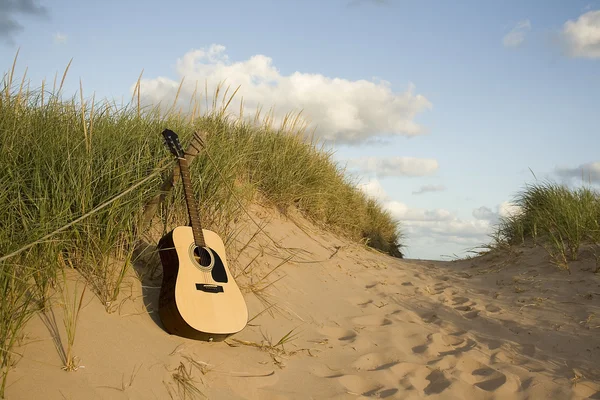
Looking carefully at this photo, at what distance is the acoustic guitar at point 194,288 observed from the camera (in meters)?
3.11

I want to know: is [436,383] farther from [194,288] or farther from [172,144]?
[172,144]

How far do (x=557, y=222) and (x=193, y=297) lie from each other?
5791 mm

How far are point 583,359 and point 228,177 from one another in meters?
3.35

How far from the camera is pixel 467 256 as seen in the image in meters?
9.02

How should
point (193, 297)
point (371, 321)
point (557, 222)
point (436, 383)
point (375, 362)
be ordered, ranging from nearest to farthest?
point (193, 297) < point (436, 383) < point (375, 362) < point (371, 321) < point (557, 222)

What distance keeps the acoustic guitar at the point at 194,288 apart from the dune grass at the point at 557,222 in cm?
443

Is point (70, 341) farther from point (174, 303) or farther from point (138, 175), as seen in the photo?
point (138, 175)

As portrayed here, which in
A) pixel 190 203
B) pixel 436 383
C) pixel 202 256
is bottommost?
pixel 436 383

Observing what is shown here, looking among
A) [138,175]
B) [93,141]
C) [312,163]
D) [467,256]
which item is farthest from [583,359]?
[467,256]

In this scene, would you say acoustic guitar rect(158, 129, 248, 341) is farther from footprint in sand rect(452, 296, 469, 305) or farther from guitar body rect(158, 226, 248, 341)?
footprint in sand rect(452, 296, 469, 305)

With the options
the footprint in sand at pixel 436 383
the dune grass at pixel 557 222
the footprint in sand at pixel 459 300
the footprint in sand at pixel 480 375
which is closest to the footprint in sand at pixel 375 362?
the footprint in sand at pixel 436 383

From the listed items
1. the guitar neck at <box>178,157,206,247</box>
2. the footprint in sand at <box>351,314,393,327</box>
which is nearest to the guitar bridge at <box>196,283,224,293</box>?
the guitar neck at <box>178,157,206,247</box>

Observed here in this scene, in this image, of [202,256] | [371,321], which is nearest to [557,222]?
[371,321]

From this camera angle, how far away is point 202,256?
3.42 meters
